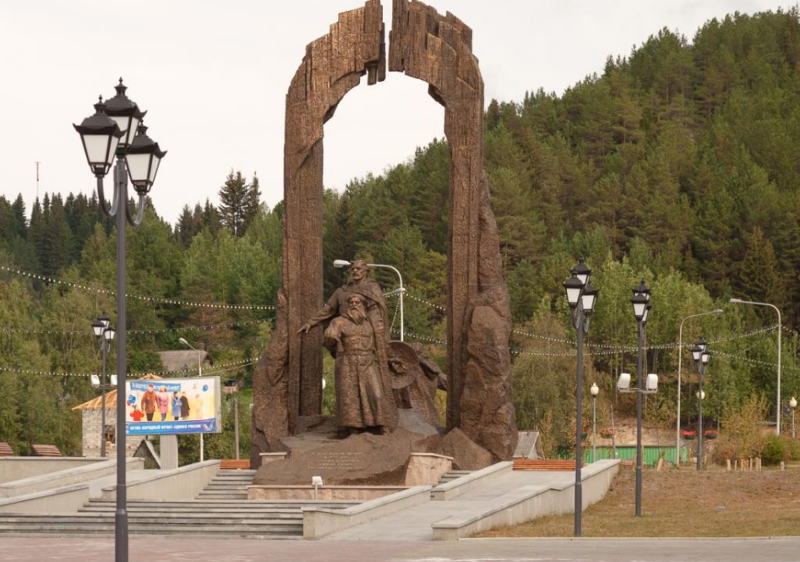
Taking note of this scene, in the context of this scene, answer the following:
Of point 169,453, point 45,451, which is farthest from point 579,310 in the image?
point 45,451

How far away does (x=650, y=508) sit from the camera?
2555 centimetres

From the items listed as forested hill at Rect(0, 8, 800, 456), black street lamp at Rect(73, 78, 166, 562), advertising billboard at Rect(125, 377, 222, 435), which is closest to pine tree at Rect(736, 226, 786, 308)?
forested hill at Rect(0, 8, 800, 456)

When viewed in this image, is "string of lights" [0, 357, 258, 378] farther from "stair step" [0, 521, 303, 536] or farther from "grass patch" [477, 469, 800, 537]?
"stair step" [0, 521, 303, 536]

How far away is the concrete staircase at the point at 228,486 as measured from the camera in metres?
28.0

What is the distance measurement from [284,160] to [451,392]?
5.69 meters

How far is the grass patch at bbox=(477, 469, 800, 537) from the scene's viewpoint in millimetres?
21266

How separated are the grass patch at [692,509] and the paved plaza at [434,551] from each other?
1.01m

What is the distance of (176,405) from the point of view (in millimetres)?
41125

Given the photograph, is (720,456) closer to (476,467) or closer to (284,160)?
(476,467)

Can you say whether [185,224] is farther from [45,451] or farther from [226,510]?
[226,510]

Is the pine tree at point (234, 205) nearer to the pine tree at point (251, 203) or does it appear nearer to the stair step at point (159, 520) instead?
the pine tree at point (251, 203)

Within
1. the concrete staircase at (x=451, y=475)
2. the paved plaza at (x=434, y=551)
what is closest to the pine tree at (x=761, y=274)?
the concrete staircase at (x=451, y=475)

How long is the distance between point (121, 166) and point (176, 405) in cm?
2669

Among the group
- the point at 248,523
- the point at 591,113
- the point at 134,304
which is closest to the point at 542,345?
the point at 134,304
